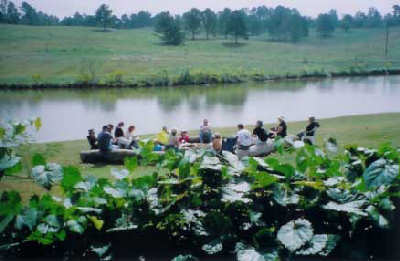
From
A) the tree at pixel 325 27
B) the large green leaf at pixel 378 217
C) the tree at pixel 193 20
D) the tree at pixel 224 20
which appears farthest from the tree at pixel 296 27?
the large green leaf at pixel 378 217

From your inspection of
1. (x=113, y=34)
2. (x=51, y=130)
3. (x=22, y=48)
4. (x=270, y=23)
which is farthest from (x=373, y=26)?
(x=51, y=130)

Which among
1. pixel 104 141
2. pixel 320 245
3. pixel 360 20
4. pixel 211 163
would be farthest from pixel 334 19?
pixel 320 245

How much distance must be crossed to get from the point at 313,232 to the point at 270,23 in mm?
121273

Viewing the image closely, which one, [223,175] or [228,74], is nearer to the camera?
[223,175]

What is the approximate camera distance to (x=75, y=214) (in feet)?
10.2

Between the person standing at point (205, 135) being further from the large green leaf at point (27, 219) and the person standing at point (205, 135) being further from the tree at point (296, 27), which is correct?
the tree at point (296, 27)

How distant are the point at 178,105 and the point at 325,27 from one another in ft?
311

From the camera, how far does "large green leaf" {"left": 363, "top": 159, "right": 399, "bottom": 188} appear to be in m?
3.00

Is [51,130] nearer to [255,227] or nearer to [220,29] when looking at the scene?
[255,227]

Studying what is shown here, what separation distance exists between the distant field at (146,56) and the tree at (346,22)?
15885 mm

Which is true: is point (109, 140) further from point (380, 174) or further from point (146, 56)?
point (146, 56)

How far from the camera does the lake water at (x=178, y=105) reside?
26631 mm

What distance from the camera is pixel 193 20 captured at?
348ft

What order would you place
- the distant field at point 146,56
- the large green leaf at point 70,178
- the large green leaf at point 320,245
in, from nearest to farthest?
the large green leaf at point 320,245 → the large green leaf at point 70,178 → the distant field at point 146,56
